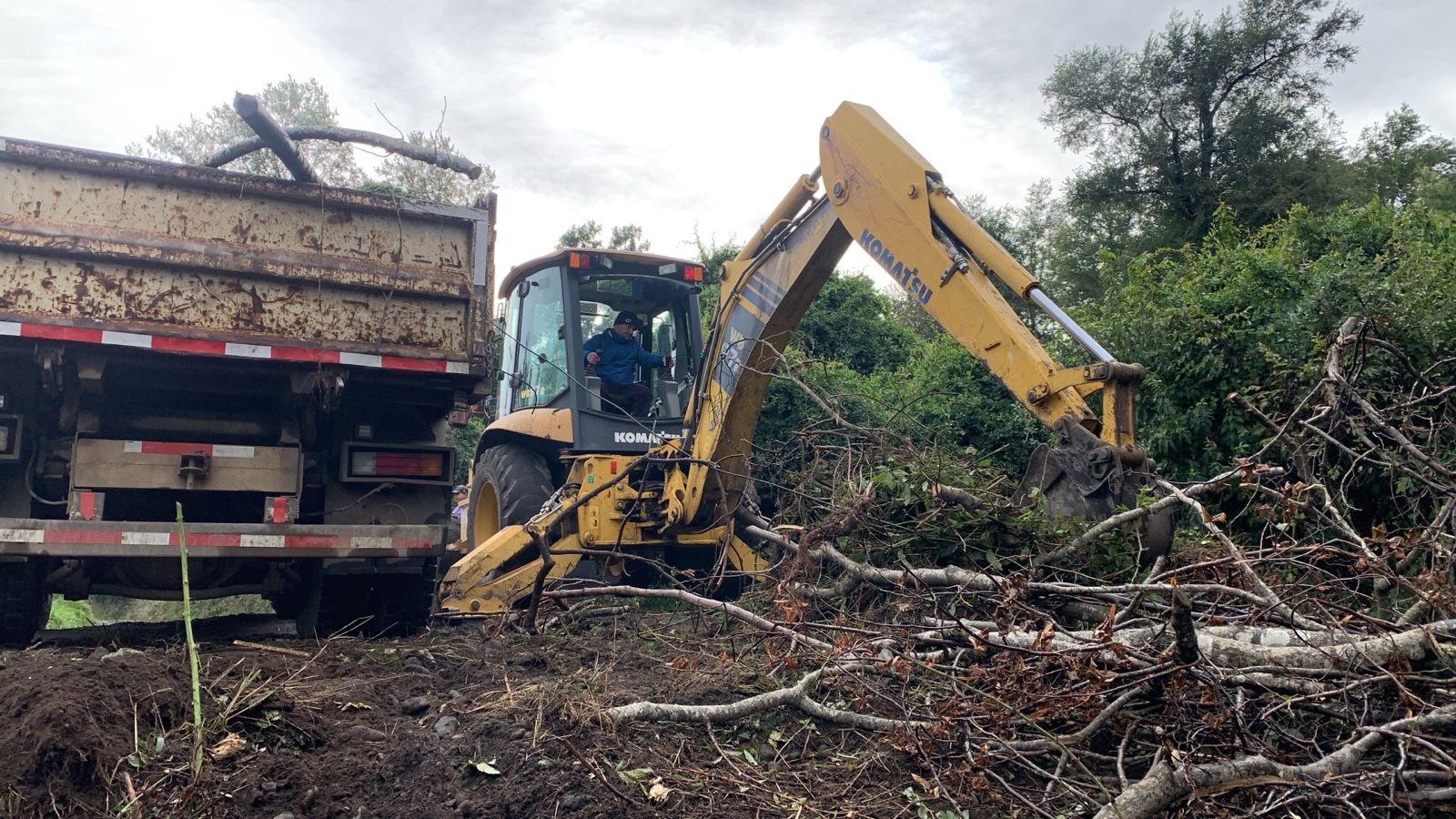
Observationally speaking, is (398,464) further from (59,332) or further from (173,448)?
(59,332)

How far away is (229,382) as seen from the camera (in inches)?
218

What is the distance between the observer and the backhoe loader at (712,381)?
15.0ft

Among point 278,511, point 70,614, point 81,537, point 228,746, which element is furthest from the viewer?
point 70,614

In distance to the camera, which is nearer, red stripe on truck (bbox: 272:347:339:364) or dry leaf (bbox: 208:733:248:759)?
dry leaf (bbox: 208:733:248:759)

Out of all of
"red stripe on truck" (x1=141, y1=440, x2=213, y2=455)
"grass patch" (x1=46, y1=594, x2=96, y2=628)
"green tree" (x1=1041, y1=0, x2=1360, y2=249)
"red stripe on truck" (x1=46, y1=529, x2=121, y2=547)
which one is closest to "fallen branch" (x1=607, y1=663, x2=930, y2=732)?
"red stripe on truck" (x1=46, y1=529, x2=121, y2=547)

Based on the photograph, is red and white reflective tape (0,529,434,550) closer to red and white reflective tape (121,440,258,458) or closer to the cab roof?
red and white reflective tape (121,440,258,458)

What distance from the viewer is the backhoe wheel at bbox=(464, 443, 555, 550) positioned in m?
7.48

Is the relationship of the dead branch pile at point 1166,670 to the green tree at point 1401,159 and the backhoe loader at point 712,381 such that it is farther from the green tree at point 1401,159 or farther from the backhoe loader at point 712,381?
the green tree at point 1401,159

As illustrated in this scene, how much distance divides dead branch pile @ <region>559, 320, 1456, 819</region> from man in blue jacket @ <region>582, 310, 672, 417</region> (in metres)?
3.19

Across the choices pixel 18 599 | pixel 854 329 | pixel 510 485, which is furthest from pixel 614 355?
pixel 854 329

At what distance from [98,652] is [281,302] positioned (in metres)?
1.92

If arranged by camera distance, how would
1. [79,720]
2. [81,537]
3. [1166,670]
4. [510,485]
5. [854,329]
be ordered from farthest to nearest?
1. [854,329]
2. [510,485]
3. [81,537]
4. [79,720]
5. [1166,670]

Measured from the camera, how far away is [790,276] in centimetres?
619

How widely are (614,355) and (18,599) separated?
13.0 feet
